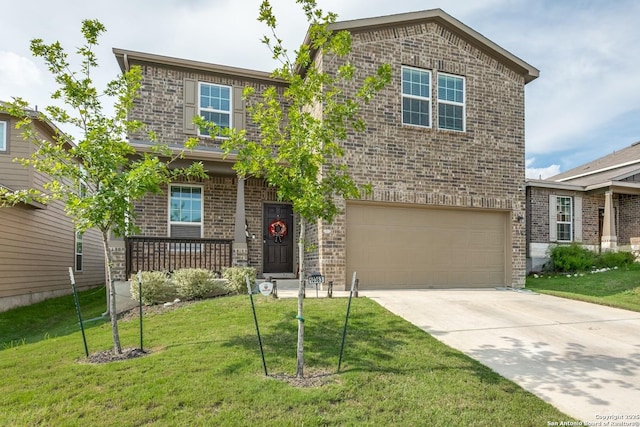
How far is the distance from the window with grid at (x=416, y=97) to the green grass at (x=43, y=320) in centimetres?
856

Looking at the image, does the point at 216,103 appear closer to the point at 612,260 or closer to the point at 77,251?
the point at 77,251

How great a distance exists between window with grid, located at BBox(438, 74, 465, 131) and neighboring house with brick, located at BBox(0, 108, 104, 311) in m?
11.7

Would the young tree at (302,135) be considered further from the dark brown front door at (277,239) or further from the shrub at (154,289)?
the dark brown front door at (277,239)

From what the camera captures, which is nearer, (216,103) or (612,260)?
(216,103)

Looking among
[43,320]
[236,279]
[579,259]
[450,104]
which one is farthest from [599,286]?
[43,320]

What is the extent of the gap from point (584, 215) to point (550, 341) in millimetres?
12791

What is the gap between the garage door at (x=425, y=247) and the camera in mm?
9914

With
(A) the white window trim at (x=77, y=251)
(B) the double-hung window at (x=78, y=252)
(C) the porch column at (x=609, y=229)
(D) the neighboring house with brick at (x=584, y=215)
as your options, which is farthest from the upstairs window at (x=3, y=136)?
(C) the porch column at (x=609, y=229)

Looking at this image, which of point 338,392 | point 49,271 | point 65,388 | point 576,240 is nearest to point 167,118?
point 49,271

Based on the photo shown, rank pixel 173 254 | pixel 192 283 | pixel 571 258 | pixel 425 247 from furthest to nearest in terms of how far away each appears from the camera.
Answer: pixel 571 258 → pixel 425 247 → pixel 173 254 → pixel 192 283

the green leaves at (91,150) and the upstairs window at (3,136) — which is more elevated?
the upstairs window at (3,136)

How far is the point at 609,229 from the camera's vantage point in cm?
1580

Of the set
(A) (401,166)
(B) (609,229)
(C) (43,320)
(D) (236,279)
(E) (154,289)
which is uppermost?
(A) (401,166)

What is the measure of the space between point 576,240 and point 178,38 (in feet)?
51.0
